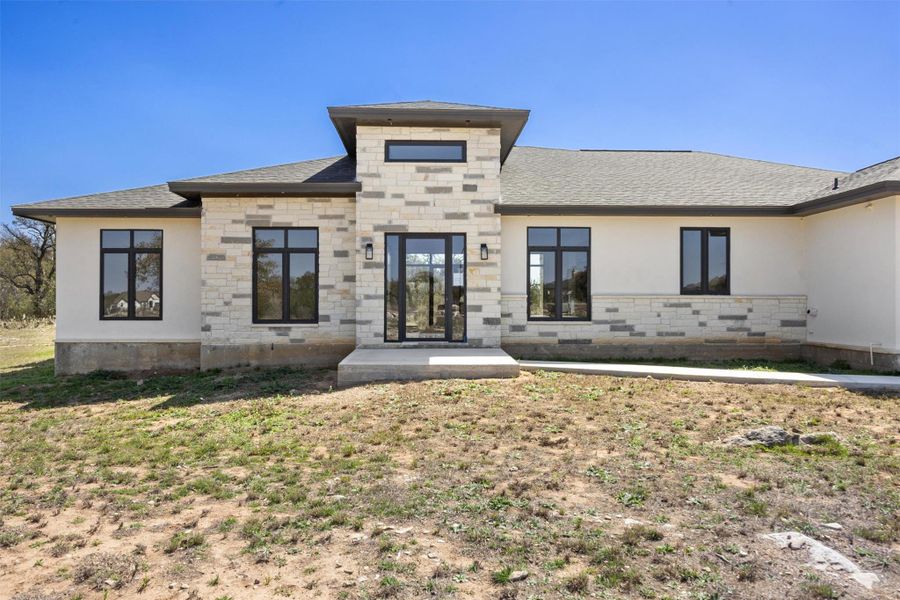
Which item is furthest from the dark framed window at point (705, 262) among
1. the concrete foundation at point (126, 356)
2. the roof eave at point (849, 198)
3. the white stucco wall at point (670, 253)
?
the concrete foundation at point (126, 356)

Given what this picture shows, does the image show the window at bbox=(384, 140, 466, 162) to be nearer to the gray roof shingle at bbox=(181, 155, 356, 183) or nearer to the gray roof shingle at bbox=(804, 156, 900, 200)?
the gray roof shingle at bbox=(181, 155, 356, 183)

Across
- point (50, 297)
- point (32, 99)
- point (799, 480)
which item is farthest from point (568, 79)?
point (50, 297)

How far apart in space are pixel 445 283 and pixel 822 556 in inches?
320

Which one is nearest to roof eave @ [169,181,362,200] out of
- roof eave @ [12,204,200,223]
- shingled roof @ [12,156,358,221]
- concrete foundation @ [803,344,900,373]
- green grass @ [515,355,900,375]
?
shingled roof @ [12,156,358,221]

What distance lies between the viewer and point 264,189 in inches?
400

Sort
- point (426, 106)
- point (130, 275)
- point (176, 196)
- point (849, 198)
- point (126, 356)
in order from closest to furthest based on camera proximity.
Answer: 1. point (849, 198)
2. point (426, 106)
3. point (126, 356)
4. point (130, 275)
5. point (176, 196)

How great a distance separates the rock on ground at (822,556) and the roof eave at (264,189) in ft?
29.5

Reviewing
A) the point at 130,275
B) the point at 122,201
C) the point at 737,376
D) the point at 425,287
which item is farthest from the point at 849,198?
the point at 122,201

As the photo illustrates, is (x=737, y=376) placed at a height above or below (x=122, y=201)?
below

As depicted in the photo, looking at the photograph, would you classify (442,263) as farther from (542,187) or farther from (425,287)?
(542,187)

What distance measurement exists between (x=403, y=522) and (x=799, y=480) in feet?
10.9

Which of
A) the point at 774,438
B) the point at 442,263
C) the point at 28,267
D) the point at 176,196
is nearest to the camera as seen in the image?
the point at 774,438

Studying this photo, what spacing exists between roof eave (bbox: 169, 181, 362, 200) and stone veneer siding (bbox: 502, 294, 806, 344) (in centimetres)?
571

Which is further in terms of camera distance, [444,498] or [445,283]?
[445,283]
